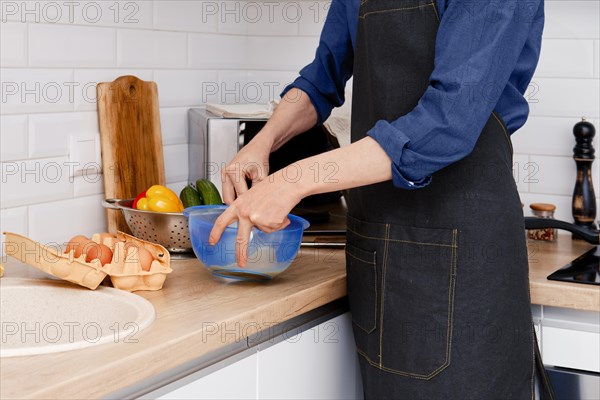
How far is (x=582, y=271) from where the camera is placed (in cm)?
158

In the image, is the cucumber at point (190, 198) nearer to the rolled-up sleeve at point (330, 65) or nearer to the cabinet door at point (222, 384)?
the rolled-up sleeve at point (330, 65)

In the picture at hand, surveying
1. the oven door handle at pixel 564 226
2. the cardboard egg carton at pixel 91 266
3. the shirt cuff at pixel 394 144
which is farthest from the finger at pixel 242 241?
the oven door handle at pixel 564 226

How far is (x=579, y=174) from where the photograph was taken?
1932 millimetres

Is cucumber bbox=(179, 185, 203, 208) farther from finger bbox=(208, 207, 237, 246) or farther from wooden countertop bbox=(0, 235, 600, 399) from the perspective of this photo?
finger bbox=(208, 207, 237, 246)

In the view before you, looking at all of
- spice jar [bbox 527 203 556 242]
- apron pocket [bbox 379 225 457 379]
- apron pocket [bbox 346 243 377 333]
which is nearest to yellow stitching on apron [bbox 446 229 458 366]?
apron pocket [bbox 379 225 457 379]

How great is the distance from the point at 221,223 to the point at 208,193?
39cm

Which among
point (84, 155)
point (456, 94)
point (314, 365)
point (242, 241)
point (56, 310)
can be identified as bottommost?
point (314, 365)

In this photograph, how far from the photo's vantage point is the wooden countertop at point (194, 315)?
3.15ft

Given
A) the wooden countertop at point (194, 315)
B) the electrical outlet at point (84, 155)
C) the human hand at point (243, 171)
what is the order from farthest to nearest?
the electrical outlet at point (84, 155) < the human hand at point (243, 171) < the wooden countertop at point (194, 315)

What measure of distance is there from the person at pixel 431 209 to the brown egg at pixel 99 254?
195 millimetres

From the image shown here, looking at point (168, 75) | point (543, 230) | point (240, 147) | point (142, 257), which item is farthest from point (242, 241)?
point (543, 230)

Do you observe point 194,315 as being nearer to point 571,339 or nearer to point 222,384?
point 222,384

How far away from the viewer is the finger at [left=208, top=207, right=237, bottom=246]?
1.25 meters

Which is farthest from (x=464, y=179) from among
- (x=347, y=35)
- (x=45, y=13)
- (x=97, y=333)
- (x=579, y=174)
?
(x=45, y=13)
